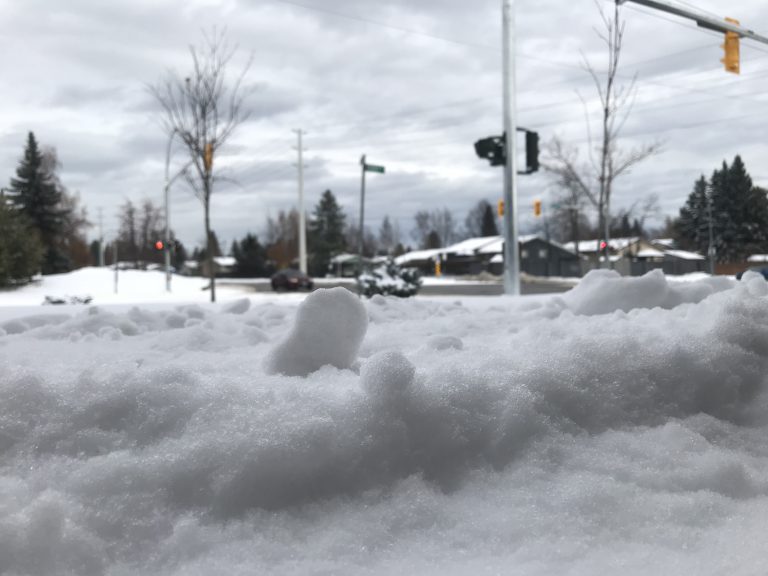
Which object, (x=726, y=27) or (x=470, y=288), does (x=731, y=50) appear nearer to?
(x=726, y=27)

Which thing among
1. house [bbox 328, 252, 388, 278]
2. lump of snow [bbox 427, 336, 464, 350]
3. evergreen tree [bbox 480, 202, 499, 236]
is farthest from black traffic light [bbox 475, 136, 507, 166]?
evergreen tree [bbox 480, 202, 499, 236]

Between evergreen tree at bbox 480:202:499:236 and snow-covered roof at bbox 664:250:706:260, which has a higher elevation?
evergreen tree at bbox 480:202:499:236

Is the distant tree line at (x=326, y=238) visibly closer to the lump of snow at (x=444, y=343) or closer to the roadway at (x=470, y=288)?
the roadway at (x=470, y=288)

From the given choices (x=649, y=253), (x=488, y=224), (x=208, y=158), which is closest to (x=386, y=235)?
(x=488, y=224)

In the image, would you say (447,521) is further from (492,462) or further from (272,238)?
(272,238)

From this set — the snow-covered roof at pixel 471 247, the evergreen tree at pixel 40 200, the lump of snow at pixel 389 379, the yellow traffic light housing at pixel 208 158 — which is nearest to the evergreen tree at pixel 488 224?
the snow-covered roof at pixel 471 247

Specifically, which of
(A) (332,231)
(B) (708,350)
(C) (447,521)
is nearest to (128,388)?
(C) (447,521)

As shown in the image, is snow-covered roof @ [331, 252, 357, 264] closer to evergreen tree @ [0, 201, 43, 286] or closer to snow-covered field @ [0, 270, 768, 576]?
evergreen tree @ [0, 201, 43, 286]

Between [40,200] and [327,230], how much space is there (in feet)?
122

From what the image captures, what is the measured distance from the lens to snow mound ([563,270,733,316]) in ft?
12.1

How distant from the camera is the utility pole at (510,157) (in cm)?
1253

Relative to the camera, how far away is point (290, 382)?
1.94m

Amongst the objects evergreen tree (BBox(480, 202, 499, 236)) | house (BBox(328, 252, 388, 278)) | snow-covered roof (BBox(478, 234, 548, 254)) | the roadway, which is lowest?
the roadway

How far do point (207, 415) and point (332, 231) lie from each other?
76.4m
